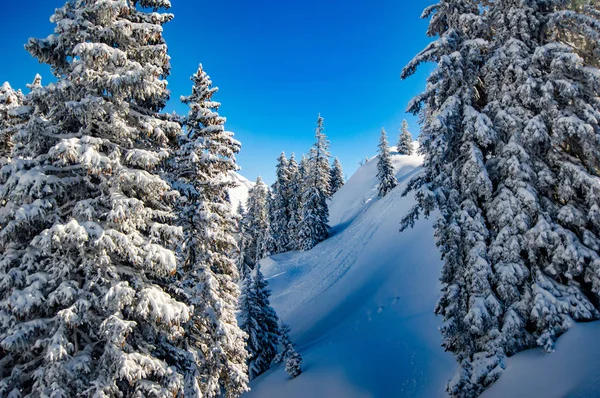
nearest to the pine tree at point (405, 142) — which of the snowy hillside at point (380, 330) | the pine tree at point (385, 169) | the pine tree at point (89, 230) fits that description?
the pine tree at point (385, 169)

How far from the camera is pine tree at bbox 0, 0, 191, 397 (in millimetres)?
→ 7395

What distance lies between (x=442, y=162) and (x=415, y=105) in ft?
8.96

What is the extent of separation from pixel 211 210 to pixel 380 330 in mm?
13055

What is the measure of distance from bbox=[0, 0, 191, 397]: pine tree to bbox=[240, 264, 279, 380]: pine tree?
47.1 feet

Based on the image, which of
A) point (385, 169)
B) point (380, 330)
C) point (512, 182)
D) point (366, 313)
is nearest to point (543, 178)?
point (512, 182)

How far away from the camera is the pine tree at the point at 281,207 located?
56906 millimetres

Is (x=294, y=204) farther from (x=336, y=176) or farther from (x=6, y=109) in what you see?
(x=6, y=109)

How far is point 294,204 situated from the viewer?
57406 millimetres

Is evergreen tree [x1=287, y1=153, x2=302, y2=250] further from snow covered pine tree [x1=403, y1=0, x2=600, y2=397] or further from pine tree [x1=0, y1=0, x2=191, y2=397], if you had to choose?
pine tree [x1=0, y1=0, x2=191, y2=397]

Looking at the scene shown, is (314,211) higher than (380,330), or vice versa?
(314,211)

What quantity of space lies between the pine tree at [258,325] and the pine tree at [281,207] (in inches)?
1231

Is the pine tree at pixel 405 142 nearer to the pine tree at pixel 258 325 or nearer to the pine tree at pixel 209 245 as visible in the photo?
the pine tree at pixel 258 325

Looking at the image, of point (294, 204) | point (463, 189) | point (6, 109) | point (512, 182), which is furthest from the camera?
point (294, 204)

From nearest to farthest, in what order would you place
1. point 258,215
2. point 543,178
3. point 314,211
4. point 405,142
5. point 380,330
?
point 543,178, point 380,330, point 314,211, point 258,215, point 405,142
